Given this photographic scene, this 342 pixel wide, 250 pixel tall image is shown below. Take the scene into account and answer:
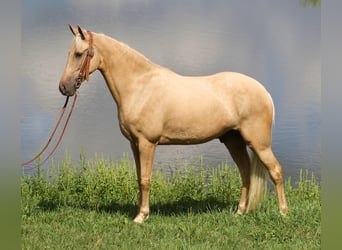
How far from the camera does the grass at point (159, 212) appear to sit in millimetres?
4305

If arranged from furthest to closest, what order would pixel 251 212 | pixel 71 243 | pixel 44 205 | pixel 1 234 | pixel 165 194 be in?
pixel 165 194, pixel 44 205, pixel 251 212, pixel 71 243, pixel 1 234

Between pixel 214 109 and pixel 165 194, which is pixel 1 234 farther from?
pixel 165 194

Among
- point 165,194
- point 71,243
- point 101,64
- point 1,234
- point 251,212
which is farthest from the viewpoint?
point 165,194

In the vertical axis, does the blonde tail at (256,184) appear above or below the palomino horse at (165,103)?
below

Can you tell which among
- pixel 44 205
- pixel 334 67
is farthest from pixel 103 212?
pixel 334 67

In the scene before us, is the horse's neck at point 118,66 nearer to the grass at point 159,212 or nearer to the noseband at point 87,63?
the noseband at point 87,63

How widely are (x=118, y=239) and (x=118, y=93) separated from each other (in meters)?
1.59

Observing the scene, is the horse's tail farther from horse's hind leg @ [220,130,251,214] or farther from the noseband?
the noseband

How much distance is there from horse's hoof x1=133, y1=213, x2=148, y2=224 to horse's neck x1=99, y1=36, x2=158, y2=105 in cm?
130

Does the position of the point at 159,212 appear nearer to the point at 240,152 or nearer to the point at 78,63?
the point at 240,152

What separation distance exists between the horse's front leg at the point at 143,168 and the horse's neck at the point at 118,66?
57 cm

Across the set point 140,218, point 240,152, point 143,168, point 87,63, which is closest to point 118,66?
point 87,63

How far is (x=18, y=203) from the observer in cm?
182

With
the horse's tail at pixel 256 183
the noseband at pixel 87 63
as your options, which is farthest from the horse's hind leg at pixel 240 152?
the noseband at pixel 87 63
